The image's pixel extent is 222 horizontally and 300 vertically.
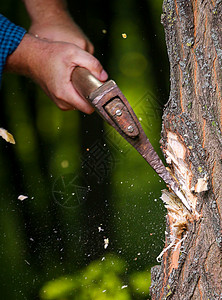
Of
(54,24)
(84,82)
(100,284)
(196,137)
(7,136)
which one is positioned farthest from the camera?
(100,284)

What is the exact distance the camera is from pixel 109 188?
6.93 feet

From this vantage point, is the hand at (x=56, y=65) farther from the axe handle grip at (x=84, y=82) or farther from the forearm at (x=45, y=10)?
the forearm at (x=45, y=10)

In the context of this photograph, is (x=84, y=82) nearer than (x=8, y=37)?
Yes

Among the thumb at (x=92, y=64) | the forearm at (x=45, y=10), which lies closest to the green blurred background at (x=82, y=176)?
the forearm at (x=45, y=10)

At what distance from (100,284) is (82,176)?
25.2 inches

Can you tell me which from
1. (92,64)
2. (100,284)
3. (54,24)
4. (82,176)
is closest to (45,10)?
(54,24)

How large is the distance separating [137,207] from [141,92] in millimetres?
649

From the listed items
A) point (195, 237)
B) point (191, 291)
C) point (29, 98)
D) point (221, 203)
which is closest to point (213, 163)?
point (221, 203)

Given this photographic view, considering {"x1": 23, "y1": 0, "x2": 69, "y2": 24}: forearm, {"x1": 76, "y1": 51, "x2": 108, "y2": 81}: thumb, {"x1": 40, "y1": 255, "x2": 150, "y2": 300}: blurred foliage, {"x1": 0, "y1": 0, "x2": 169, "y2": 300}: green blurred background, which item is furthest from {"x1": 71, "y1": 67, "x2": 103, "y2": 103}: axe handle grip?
{"x1": 40, "y1": 255, "x2": 150, "y2": 300}: blurred foliage

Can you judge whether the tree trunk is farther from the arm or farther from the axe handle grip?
the arm

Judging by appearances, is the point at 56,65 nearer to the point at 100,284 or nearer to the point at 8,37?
the point at 8,37

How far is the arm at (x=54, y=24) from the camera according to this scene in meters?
1.67

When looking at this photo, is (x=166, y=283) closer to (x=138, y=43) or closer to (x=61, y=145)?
(x=61, y=145)

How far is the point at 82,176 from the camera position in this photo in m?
2.07
